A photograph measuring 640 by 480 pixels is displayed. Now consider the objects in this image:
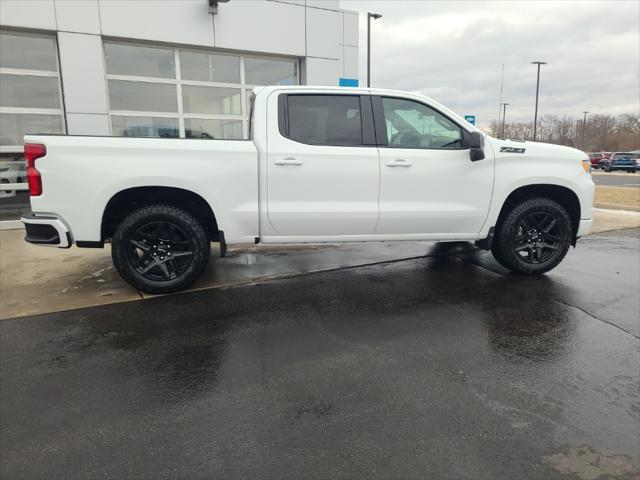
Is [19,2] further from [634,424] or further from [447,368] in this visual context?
[634,424]

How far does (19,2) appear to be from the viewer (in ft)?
27.4

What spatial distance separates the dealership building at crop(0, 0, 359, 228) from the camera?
8.81m

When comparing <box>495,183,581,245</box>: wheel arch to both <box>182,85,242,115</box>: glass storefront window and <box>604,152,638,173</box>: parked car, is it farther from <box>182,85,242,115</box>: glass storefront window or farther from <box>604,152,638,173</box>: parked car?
<box>604,152,638,173</box>: parked car

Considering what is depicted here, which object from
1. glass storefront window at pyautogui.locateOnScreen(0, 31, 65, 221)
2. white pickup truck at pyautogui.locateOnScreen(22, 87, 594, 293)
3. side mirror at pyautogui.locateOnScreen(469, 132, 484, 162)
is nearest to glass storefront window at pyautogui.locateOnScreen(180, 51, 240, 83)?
glass storefront window at pyautogui.locateOnScreen(0, 31, 65, 221)

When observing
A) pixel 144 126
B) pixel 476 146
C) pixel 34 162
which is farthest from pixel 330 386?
pixel 144 126

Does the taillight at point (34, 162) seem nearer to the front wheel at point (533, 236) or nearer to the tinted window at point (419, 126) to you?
the tinted window at point (419, 126)

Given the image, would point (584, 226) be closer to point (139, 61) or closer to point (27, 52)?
point (139, 61)

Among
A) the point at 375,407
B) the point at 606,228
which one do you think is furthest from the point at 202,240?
the point at 606,228

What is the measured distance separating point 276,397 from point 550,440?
1.56 m

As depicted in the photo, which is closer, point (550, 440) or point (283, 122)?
point (550, 440)

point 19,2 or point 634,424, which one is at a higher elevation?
point 19,2

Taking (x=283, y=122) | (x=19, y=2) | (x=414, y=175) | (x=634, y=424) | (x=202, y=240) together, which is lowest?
(x=634, y=424)

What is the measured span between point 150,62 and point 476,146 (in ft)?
25.1

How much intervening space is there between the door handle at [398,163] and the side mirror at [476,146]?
0.68 metres
